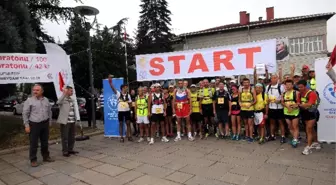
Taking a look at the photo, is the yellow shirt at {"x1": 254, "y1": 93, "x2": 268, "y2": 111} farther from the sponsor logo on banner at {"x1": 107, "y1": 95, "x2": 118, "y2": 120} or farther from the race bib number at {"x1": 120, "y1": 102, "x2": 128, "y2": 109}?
the sponsor logo on banner at {"x1": 107, "y1": 95, "x2": 118, "y2": 120}

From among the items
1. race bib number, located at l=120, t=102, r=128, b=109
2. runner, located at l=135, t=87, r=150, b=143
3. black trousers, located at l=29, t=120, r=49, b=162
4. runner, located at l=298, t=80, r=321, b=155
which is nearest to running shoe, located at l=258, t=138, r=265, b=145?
runner, located at l=298, t=80, r=321, b=155

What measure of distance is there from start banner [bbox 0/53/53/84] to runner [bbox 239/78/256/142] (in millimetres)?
5765

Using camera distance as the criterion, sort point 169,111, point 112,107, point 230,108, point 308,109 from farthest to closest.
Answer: point 112,107, point 169,111, point 230,108, point 308,109

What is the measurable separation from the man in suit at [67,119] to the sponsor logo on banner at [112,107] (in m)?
2.30

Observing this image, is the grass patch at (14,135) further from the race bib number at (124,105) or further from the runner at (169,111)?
the runner at (169,111)

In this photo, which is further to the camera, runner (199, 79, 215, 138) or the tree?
the tree

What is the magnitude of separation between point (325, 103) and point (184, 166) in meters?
4.02

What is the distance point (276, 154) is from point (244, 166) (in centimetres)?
120

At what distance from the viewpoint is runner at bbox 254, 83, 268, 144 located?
7059 mm

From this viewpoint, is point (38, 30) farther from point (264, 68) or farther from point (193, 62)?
point (264, 68)

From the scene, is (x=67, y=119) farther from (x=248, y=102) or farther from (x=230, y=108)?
(x=248, y=102)

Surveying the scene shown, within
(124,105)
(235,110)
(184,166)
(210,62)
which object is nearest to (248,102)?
(235,110)

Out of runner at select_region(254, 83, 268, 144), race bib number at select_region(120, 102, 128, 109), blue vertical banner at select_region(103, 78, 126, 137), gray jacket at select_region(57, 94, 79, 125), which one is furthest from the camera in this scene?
blue vertical banner at select_region(103, 78, 126, 137)

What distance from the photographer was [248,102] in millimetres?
7180
